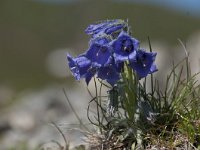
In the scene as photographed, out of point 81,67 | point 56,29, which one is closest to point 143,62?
point 81,67

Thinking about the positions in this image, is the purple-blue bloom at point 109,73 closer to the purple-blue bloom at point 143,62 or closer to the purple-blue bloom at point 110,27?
the purple-blue bloom at point 143,62

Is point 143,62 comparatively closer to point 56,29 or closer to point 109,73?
point 109,73

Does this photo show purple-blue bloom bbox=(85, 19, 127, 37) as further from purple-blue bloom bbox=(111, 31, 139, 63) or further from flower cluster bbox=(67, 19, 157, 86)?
purple-blue bloom bbox=(111, 31, 139, 63)

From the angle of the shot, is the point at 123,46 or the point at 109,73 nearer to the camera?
the point at 123,46

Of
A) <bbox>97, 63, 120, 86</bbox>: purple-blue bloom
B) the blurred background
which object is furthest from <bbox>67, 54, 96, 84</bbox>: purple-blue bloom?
the blurred background

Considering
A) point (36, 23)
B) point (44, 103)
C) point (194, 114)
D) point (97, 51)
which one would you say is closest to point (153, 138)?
point (194, 114)

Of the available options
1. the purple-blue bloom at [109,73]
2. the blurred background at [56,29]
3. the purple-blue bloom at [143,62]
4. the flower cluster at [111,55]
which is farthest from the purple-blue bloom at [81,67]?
the blurred background at [56,29]

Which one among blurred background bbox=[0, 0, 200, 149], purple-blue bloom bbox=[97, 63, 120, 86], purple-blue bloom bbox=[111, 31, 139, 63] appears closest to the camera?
purple-blue bloom bbox=[111, 31, 139, 63]
